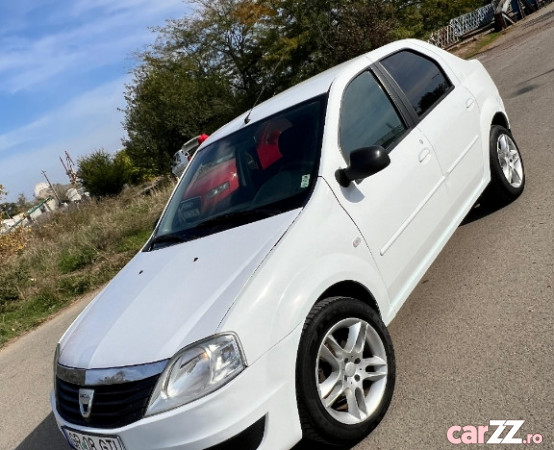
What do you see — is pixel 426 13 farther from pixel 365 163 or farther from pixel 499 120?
pixel 365 163

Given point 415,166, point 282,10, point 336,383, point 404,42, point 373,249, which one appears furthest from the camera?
point 282,10

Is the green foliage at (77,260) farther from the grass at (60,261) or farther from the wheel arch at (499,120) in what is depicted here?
the wheel arch at (499,120)

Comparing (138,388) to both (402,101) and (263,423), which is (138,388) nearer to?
(263,423)

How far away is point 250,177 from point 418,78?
171cm

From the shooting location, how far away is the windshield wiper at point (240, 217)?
10.9 feet

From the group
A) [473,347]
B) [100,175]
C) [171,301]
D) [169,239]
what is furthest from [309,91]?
[100,175]

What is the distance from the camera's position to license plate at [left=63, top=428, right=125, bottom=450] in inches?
100

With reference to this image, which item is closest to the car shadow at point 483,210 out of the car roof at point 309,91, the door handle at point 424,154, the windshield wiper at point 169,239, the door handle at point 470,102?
the door handle at point 470,102

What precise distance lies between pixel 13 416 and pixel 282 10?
2897 centimetres

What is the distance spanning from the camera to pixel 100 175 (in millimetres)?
31594

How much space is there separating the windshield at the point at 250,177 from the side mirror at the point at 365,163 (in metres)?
0.21

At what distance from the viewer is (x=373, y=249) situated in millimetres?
3350

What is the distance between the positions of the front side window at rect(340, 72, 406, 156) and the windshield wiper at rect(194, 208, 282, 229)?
632mm

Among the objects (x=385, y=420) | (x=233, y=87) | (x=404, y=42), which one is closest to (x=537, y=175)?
(x=404, y=42)
